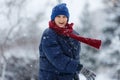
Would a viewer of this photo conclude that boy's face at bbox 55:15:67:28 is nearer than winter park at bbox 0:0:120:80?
Yes

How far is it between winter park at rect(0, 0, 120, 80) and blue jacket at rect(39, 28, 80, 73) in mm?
4556

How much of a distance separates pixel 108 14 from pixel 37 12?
1303 millimetres

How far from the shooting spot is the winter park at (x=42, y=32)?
29.9 ft

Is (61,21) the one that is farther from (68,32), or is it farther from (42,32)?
(42,32)

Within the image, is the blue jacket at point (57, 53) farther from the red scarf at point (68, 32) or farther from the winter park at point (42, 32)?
the winter park at point (42, 32)

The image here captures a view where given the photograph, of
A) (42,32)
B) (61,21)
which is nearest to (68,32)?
(61,21)

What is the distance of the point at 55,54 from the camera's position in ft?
14.2

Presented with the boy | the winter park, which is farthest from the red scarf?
the winter park

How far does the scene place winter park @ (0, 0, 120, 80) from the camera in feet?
29.9

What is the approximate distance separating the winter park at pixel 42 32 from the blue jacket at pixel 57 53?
4556 millimetres

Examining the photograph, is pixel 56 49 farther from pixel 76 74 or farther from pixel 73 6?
pixel 73 6

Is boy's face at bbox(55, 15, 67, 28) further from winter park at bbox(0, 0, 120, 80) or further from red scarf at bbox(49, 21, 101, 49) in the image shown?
winter park at bbox(0, 0, 120, 80)

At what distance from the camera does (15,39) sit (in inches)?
365

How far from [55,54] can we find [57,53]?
2 centimetres
